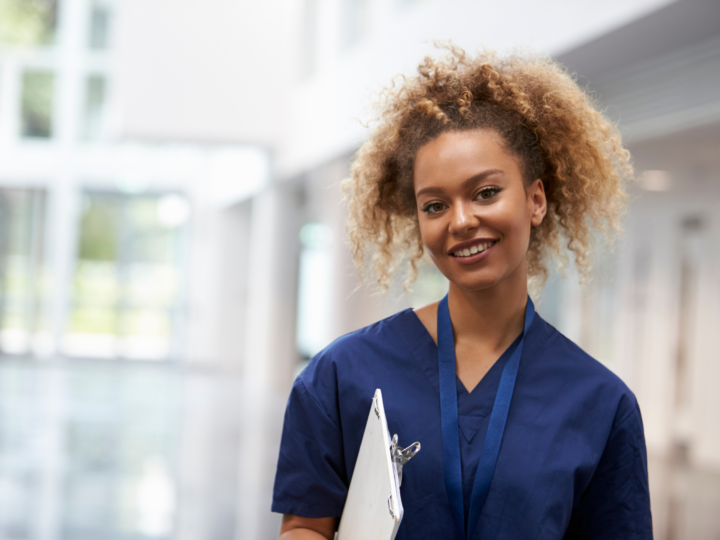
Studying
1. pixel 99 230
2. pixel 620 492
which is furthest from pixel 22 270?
pixel 620 492

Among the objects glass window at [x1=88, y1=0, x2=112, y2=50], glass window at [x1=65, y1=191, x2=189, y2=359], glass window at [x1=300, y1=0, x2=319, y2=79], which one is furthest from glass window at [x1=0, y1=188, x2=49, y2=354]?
glass window at [x1=300, y1=0, x2=319, y2=79]

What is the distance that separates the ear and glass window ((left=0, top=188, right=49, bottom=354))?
14.3 m

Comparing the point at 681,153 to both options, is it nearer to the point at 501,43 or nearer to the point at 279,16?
the point at 501,43

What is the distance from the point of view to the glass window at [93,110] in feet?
48.3

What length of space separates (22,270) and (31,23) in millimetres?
4917

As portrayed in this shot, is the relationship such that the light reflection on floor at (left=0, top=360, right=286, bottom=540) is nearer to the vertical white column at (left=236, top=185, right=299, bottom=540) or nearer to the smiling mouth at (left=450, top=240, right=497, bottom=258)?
the vertical white column at (left=236, top=185, right=299, bottom=540)

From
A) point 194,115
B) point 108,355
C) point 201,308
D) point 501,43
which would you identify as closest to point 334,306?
point 194,115

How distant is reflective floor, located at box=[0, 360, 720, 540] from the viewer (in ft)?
13.6

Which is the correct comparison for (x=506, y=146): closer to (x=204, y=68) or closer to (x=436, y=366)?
(x=436, y=366)

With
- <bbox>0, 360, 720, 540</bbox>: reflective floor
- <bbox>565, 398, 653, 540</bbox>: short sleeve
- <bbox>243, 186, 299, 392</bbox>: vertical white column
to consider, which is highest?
<bbox>243, 186, 299, 392</bbox>: vertical white column

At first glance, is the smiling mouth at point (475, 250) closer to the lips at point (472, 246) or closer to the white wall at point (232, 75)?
the lips at point (472, 246)

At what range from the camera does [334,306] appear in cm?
877

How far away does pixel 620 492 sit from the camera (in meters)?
1.20

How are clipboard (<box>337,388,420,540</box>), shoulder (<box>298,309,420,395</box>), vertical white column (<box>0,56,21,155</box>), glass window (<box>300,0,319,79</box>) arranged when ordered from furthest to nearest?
vertical white column (<box>0,56,21,155</box>) → glass window (<box>300,0,319,79</box>) → shoulder (<box>298,309,420,395</box>) → clipboard (<box>337,388,420,540</box>)
